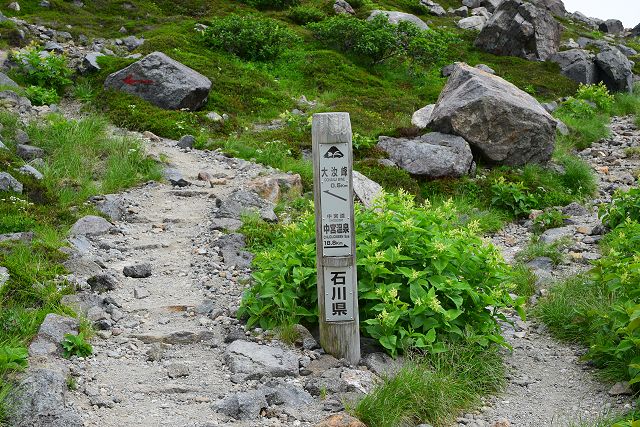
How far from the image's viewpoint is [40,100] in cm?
1561

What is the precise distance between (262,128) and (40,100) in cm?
468

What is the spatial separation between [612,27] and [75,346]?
44.9 meters

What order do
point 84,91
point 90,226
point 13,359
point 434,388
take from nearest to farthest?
point 13,359
point 434,388
point 90,226
point 84,91

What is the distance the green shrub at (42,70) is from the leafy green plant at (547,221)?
1063 centimetres

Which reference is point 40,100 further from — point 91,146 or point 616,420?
point 616,420

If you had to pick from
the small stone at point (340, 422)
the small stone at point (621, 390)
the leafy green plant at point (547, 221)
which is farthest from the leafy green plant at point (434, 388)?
the leafy green plant at point (547, 221)

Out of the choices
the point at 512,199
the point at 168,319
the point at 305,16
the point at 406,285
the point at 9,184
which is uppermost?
the point at 406,285

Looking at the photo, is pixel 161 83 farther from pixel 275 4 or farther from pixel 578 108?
pixel 275 4

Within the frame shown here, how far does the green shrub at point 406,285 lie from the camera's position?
720cm

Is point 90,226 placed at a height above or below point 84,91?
above

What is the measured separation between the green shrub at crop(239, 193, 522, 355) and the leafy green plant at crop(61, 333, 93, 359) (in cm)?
162

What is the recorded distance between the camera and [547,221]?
12773 millimetres

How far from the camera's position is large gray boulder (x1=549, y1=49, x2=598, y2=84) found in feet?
79.7

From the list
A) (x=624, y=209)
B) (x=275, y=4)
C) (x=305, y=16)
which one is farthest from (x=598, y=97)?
(x=275, y=4)
